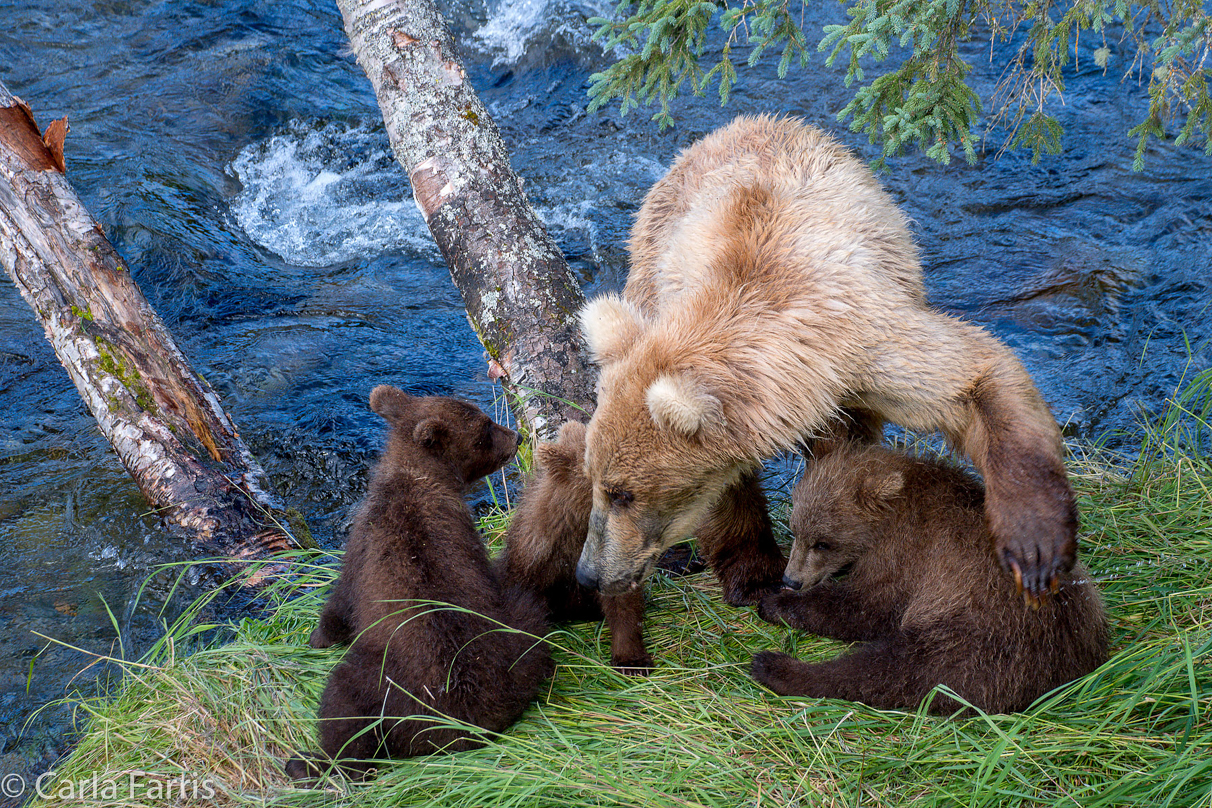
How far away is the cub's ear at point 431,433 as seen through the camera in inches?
151

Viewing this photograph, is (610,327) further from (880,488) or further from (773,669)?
(773,669)

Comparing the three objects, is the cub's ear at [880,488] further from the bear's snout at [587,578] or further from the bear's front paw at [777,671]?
the bear's snout at [587,578]

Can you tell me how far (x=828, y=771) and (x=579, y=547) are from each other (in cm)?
150

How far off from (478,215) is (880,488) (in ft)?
9.72

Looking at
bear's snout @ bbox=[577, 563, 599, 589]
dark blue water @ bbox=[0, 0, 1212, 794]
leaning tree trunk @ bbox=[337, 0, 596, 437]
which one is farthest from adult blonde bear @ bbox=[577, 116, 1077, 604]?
dark blue water @ bbox=[0, 0, 1212, 794]

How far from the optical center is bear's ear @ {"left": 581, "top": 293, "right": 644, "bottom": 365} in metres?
3.84

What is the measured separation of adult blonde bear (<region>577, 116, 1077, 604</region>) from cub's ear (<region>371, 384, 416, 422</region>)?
0.94m

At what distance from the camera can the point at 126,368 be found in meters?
5.04

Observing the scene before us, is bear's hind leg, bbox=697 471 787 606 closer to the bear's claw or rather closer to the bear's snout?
the bear's claw

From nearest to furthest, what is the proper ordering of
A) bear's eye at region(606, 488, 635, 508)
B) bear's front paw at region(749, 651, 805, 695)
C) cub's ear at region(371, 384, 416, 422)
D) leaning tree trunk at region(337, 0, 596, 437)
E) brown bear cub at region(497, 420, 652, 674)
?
bear's front paw at region(749, 651, 805, 695) → bear's eye at region(606, 488, 635, 508) → brown bear cub at region(497, 420, 652, 674) → cub's ear at region(371, 384, 416, 422) → leaning tree trunk at region(337, 0, 596, 437)

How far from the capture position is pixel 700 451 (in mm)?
3451

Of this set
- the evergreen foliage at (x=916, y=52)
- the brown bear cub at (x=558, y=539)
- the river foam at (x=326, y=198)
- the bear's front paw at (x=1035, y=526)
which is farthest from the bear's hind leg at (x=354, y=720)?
the river foam at (x=326, y=198)

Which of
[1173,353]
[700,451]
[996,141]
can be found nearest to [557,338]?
[700,451]

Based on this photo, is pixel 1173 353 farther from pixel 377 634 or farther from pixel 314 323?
pixel 314 323
